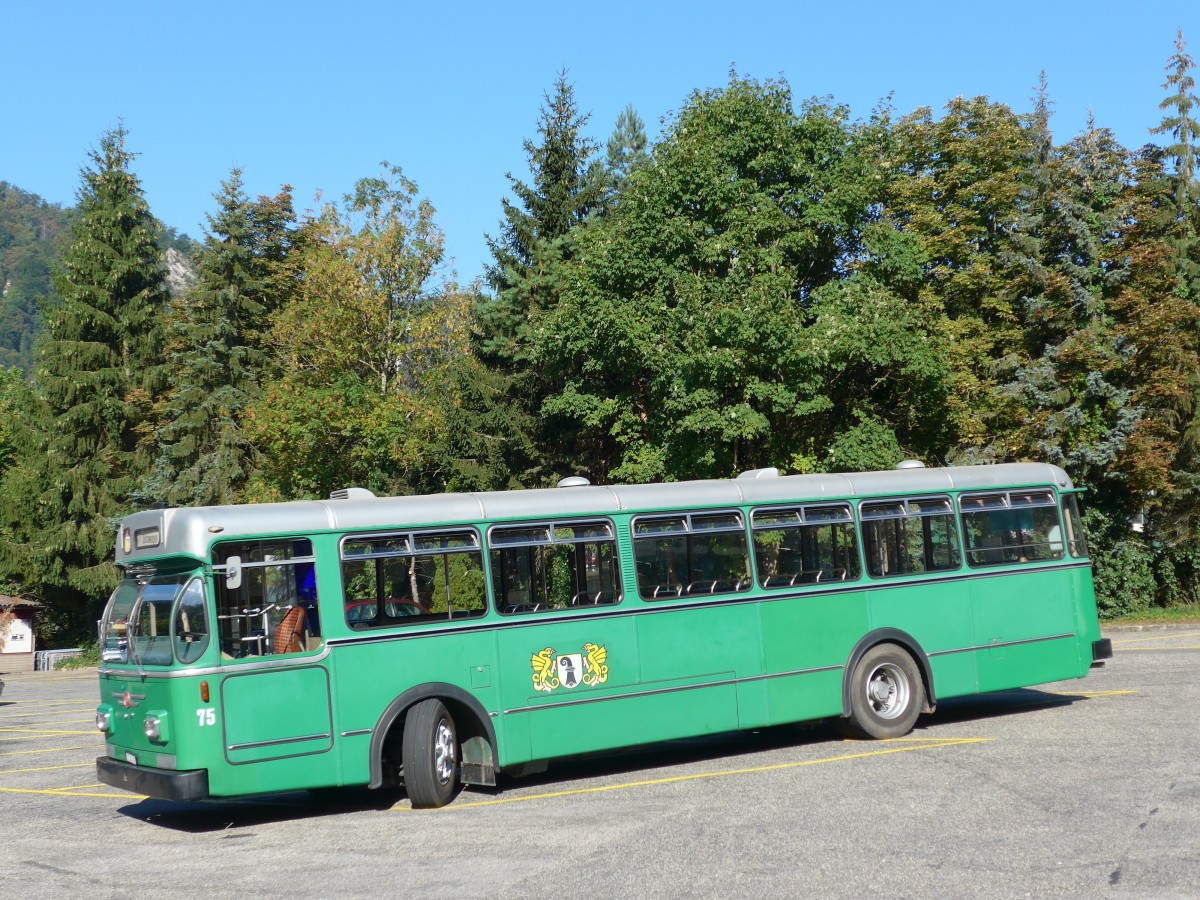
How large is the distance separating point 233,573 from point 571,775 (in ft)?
13.7

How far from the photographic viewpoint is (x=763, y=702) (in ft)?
42.5

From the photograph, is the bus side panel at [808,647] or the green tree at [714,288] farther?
the green tree at [714,288]

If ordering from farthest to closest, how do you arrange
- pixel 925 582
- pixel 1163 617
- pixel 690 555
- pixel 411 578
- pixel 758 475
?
pixel 1163 617 → pixel 925 582 → pixel 758 475 → pixel 690 555 → pixel 411 578

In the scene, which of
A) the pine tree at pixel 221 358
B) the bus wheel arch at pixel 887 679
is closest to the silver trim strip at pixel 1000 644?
the bus wheel arch at pixel 887 679

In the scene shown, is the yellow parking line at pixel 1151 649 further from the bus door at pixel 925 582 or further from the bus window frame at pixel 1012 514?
the bus door at pixel 925 582

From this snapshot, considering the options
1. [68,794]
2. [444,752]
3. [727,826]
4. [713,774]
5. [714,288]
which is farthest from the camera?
[714,288]

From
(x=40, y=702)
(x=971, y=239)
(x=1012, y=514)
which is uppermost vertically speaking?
(x=971, y=239)

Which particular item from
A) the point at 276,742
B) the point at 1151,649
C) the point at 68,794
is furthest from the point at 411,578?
the point at 1151,649

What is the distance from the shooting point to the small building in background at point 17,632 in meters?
52.3

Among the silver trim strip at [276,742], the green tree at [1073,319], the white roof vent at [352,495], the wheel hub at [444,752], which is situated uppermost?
the green tree at [1073,319]

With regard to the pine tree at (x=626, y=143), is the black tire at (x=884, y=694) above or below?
below

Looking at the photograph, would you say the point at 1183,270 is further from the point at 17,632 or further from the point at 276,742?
the point at 17,632

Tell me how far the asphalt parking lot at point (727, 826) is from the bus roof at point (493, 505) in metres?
2.49

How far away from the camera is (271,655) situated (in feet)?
34.5
